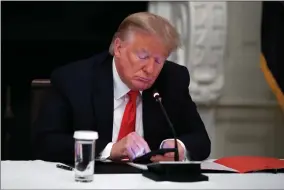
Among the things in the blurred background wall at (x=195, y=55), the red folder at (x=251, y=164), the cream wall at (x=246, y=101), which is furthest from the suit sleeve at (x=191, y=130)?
the cream wall at (x=246, y=101)

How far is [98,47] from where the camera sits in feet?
10.00

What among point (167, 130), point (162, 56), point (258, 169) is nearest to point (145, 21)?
point (162, 56)

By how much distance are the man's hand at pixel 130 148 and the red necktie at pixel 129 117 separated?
0.16 meters

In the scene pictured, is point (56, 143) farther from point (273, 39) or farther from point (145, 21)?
point (273, 39)

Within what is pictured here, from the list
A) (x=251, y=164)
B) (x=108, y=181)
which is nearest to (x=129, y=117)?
(x=251, y=164)

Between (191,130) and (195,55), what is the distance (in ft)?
3.31

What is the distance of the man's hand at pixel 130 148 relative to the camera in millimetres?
1584

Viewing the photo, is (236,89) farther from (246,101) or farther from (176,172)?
(176,172)

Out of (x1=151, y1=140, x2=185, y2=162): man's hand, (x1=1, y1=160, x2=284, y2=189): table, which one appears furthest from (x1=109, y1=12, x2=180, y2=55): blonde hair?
(x1=1, y1=160, x2=284, y2=189): table

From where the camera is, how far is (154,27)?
170 cm

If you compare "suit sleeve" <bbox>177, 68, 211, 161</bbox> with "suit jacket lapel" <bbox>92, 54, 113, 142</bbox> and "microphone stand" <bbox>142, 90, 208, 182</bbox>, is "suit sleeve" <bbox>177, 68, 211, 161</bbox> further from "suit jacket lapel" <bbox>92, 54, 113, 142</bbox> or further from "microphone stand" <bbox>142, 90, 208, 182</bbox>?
"microphone stand" <bbox>142, 90, 208, 182</bbox>

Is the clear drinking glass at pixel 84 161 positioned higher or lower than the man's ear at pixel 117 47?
lower

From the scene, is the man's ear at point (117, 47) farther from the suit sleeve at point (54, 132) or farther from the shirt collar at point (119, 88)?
the suit sleeve at point (54, 132)

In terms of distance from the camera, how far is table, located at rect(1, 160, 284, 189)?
1.22 metres
